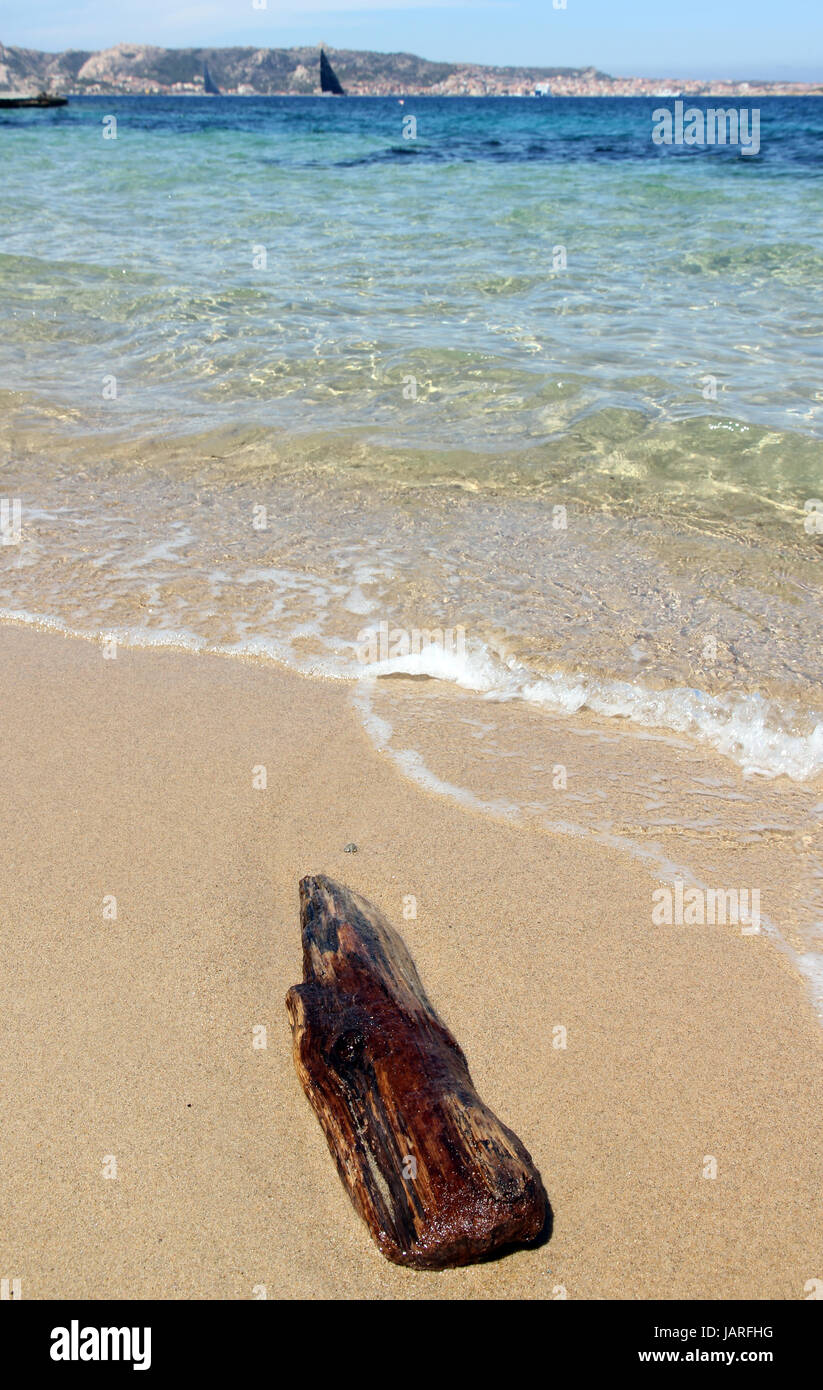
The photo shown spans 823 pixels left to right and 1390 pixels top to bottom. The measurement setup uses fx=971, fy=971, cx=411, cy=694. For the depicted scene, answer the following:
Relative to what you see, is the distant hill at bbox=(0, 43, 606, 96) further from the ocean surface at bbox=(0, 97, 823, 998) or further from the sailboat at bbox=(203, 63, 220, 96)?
the ocean surface at bbox=(0, 97, 823, 998)

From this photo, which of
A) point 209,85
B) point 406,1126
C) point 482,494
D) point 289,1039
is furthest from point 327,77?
point 406,1126

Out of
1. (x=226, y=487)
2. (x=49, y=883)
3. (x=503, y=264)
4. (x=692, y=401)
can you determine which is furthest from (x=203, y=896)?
(x=503, y=264)

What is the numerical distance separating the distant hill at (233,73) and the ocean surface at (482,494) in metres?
143

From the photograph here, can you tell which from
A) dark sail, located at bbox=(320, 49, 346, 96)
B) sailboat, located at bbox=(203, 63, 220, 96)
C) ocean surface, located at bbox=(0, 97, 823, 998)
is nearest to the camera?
ocean surface, located at bbox=(0, 97, 823, 998)

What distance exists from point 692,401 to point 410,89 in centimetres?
15103

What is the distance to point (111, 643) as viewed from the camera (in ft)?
14.6

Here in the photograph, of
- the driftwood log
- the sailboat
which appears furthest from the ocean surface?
the sailboat

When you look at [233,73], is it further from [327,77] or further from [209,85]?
[327,77]

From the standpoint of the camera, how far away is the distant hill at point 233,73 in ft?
443

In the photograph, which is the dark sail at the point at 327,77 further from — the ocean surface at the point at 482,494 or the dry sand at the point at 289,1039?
the dry sand at the point at 289,1039

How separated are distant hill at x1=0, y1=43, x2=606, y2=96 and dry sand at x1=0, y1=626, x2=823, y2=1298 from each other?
15280cm

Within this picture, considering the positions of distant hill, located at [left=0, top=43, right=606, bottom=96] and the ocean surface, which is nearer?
the ocean surface

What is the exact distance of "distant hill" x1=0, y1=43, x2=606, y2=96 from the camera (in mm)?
135000

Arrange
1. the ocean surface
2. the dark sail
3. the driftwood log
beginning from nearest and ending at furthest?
the driftwood log → the ocean surface → the dark sail
